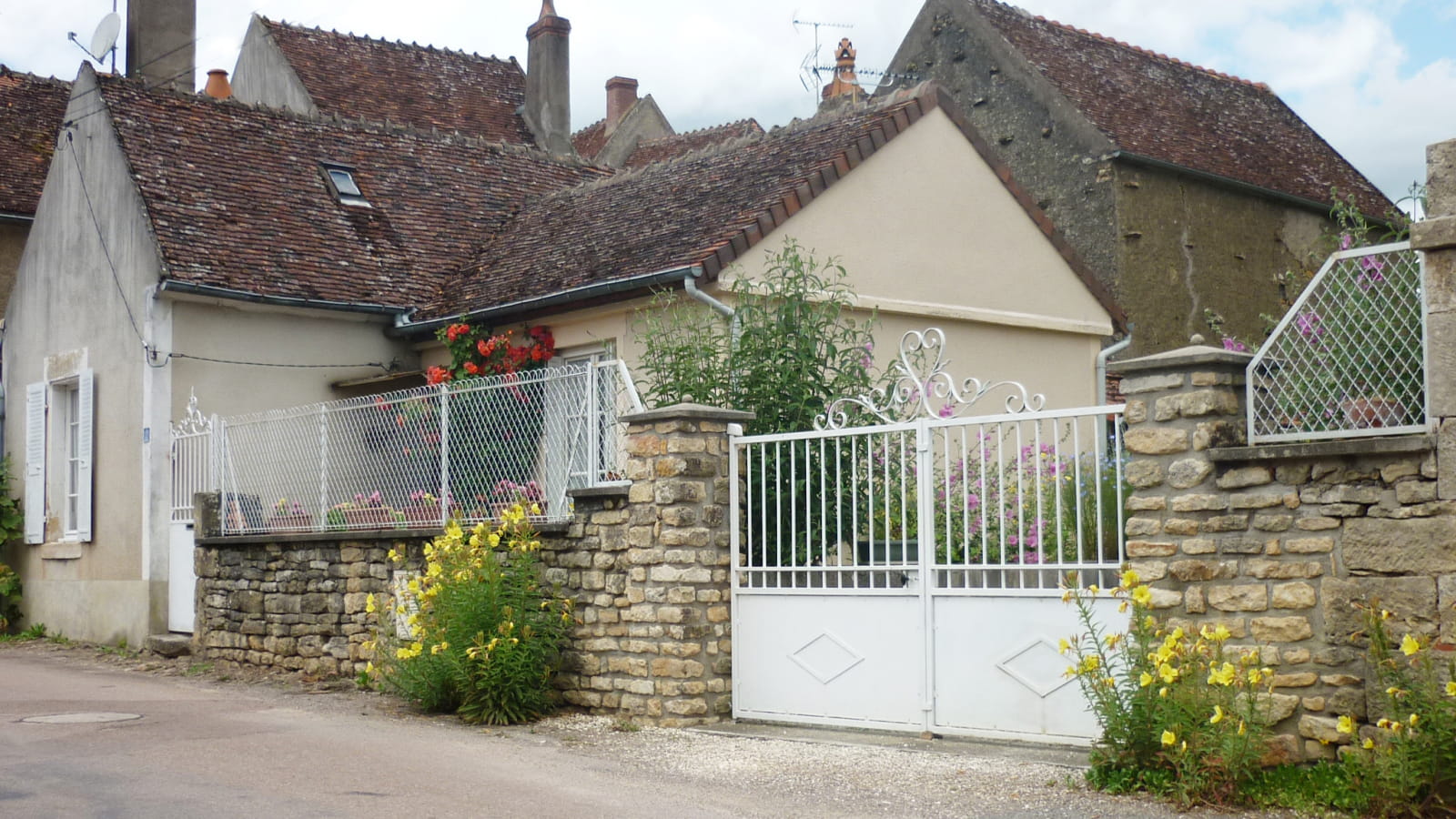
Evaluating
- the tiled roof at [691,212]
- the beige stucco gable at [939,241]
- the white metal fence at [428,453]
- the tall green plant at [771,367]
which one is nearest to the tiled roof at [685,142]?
the tiled roof at [691,212]

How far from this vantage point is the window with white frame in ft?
52.1

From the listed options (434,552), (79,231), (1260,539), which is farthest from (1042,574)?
(79,231)

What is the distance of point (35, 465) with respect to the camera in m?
16.3

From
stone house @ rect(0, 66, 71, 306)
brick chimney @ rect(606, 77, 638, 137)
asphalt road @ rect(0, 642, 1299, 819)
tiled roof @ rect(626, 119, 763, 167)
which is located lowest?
asphalt road @ rect(0, 642, 1299, 819)

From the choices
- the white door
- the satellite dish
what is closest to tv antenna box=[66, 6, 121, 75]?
the satellite dish

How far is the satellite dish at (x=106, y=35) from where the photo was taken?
1695cm

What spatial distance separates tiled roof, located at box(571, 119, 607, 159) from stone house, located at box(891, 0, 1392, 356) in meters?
8.33

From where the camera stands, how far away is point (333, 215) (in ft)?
52.6

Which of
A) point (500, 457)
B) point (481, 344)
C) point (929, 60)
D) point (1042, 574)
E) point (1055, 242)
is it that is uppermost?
point (929, 60)

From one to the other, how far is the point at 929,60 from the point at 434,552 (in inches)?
539

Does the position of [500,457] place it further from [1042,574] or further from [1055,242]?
[1055,242]

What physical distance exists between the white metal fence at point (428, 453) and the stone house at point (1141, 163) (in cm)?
963

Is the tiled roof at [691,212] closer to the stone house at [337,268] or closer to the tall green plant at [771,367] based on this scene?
the stone house at [337,268]

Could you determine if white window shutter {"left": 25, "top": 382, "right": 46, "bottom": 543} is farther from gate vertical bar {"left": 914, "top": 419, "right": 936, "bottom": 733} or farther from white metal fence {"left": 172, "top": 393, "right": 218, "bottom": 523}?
gate vertical bar {"left": 914, "top": 419, "right": 936, "bottom": 733}
